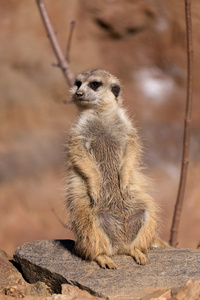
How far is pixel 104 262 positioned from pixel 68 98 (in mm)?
3436

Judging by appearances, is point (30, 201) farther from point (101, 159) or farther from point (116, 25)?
point (101, 159)

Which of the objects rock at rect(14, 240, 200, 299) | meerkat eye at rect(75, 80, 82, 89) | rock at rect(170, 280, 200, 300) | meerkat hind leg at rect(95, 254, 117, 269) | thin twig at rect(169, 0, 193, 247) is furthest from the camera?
thin twig at rect(169, 0, 193, 247)

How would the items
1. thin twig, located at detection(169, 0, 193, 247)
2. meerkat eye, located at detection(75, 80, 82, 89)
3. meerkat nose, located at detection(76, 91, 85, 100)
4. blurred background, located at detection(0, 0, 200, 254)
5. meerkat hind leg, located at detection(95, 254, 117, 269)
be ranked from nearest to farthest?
meerkat hind leg, located at detection(95, 254, 117, 269) < meerkat nose, located at detection(76, 91, 85, 100) < meerkat eye, located at detection(75, 80, 82, 89) < thin twig, located at detection(169, 0, 193, 247) < blurred background, located at detection(0, 0, 200, 254)

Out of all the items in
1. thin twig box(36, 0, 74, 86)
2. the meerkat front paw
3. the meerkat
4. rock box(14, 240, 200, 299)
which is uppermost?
thin twig box(36, 0, 74, 86)

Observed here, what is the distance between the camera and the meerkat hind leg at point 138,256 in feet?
7.20

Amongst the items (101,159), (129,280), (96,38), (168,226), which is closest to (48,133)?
(96,38)

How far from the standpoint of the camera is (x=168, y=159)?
18.8 feet

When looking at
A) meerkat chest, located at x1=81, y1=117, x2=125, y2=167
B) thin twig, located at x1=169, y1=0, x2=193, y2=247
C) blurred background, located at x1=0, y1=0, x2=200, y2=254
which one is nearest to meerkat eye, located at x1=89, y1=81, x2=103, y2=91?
meerkat chest, located at x1=81, y1=117, x2=125, y2=167

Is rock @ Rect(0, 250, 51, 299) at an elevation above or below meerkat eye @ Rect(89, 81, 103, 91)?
below

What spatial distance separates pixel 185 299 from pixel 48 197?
424 centimetres

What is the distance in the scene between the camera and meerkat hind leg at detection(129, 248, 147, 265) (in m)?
2.20

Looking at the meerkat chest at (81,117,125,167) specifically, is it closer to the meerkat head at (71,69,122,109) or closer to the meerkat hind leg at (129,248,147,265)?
the meerkat head at (71,69,122,109)

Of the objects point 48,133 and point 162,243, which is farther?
point 48,133

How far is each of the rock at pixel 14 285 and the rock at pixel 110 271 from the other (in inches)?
1.7
